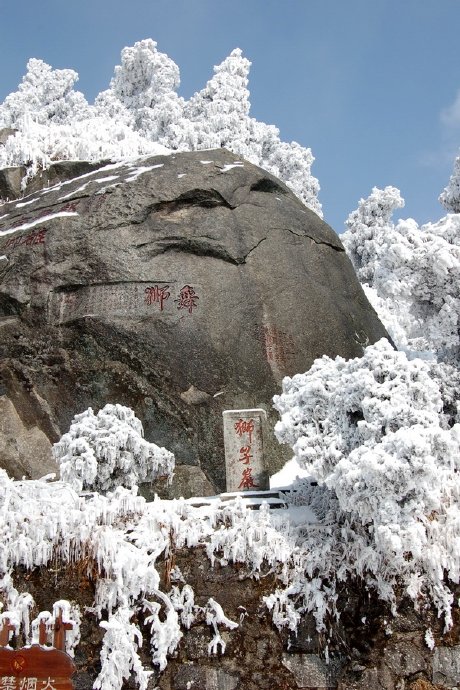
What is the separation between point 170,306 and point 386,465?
6.04 metres

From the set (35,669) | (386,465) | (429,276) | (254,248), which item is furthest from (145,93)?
(35,669)

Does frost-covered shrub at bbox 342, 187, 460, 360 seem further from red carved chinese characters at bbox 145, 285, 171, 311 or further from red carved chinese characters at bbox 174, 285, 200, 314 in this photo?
red carved chinese characters at bbox 145, 285, 171, 311

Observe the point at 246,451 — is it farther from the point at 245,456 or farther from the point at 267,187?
the point at 267,187

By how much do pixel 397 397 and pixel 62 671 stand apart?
4171 mm

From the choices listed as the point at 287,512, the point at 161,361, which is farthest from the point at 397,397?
the point at 161,361

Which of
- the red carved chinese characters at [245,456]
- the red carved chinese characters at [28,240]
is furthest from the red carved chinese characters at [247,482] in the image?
the red carved chinese characters at [28,240]

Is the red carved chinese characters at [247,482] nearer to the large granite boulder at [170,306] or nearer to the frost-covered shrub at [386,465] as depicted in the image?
the frost-covered shrub at [386,465]

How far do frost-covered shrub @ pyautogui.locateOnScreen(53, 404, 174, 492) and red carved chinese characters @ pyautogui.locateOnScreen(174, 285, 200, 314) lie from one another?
2649mm

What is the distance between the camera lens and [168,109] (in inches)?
1478

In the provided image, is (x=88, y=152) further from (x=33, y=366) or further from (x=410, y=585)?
(x=410, y=585)

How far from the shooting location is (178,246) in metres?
11.9

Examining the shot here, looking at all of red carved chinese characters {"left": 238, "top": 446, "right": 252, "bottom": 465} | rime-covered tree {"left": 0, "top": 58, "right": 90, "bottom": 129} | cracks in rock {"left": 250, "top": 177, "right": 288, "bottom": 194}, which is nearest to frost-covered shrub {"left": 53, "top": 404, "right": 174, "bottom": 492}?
red carved chinese characters {"left": 238, "top": 446, "right": 252, "bottom": 465}

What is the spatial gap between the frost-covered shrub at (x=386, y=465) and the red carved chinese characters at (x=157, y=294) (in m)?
4.21

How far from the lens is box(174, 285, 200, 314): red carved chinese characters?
11344 mm
